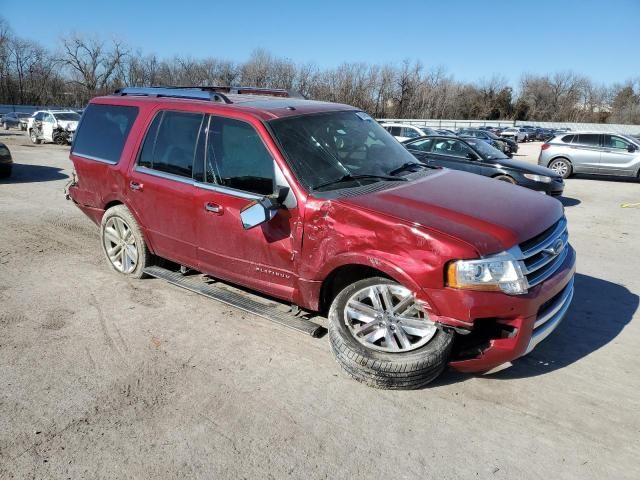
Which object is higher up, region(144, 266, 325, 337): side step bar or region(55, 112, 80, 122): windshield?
region(55, 112, 80, 122): windshield

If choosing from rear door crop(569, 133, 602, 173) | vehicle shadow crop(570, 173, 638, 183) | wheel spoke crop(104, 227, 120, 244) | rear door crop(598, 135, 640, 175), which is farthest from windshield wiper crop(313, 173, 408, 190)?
vehicle shadow crop(570, 173, 638, 183)

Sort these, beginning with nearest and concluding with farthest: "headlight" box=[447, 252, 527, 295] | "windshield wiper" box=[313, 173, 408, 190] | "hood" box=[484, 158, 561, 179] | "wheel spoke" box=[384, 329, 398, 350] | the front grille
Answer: "headlight" box=[447, 252, 527, 295], the front grille, "wheel spoke" box=[384, 329, 398, 350], "windshield wiper" box=[313, 173, 408, 190], "hood" box=[484, 158, 561, 179]

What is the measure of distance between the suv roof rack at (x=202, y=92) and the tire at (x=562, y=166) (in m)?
14.1

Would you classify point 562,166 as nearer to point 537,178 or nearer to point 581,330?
point 537,178

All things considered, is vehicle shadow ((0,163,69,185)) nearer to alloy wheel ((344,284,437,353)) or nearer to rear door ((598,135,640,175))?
alloy wheel ((344,284,437,353))

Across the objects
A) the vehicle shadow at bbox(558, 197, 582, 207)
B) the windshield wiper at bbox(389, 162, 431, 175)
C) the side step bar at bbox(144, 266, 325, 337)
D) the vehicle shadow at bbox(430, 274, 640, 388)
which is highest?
the windshield wiper at bbox(389, 162, 431, 175)

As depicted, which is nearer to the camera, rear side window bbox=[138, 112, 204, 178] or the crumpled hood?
rear side window bbox=[138, 112, 204, 178]

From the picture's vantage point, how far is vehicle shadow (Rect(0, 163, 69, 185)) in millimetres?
12602

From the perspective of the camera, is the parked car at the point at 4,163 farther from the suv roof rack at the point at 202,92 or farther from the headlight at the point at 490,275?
the headlight at the point at 490,275

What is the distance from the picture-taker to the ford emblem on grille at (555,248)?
344 centimetres

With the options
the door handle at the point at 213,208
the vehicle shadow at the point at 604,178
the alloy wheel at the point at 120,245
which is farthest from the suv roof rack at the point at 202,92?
the vehicle shadow at the point at 604,178

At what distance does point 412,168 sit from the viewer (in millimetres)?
4469

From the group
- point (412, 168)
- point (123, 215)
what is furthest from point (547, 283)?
point (123, 215)

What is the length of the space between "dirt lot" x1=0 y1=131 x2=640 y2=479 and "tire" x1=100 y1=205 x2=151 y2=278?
40 centimetres
